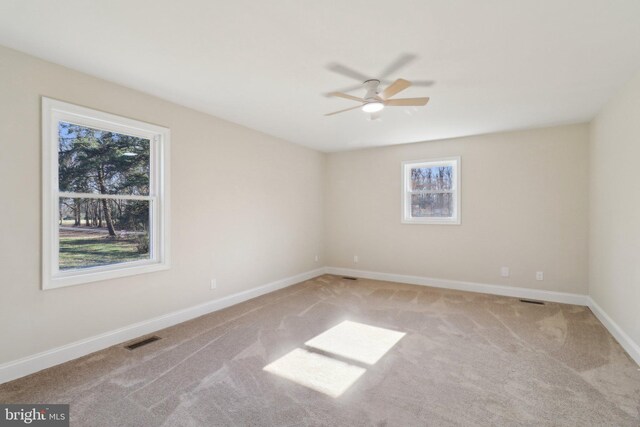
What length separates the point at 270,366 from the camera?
2553 millimetres

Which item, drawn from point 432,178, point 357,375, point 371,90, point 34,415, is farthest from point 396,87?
point 34,415

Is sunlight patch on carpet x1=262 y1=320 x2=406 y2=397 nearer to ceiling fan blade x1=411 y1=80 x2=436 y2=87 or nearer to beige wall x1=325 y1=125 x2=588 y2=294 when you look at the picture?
beige wall x1=325 y1=125 x2=588 y2=294

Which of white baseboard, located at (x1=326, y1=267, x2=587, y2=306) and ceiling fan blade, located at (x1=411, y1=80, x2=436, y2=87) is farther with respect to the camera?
white baseboard, located at (x1=326, y1=267, x2=587, y2=306)

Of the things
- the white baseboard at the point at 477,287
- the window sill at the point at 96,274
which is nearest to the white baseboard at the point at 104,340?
the window sill at the point at 96,274

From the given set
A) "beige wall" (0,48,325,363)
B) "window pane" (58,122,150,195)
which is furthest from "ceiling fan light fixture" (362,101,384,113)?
"window pane" (58,122,150,195)

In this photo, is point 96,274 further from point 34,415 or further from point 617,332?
point 617,332

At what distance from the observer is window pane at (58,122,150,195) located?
2727mm

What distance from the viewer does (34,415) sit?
1.95 m

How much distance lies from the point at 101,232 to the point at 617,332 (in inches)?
204

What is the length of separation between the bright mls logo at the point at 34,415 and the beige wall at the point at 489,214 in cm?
472

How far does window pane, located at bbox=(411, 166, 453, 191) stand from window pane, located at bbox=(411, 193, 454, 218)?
0.14 m

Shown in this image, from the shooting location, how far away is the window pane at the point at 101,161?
2.73 meters

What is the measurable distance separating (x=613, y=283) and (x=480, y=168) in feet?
7.31

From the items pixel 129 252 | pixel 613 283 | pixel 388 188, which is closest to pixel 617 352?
pixel 613 283
